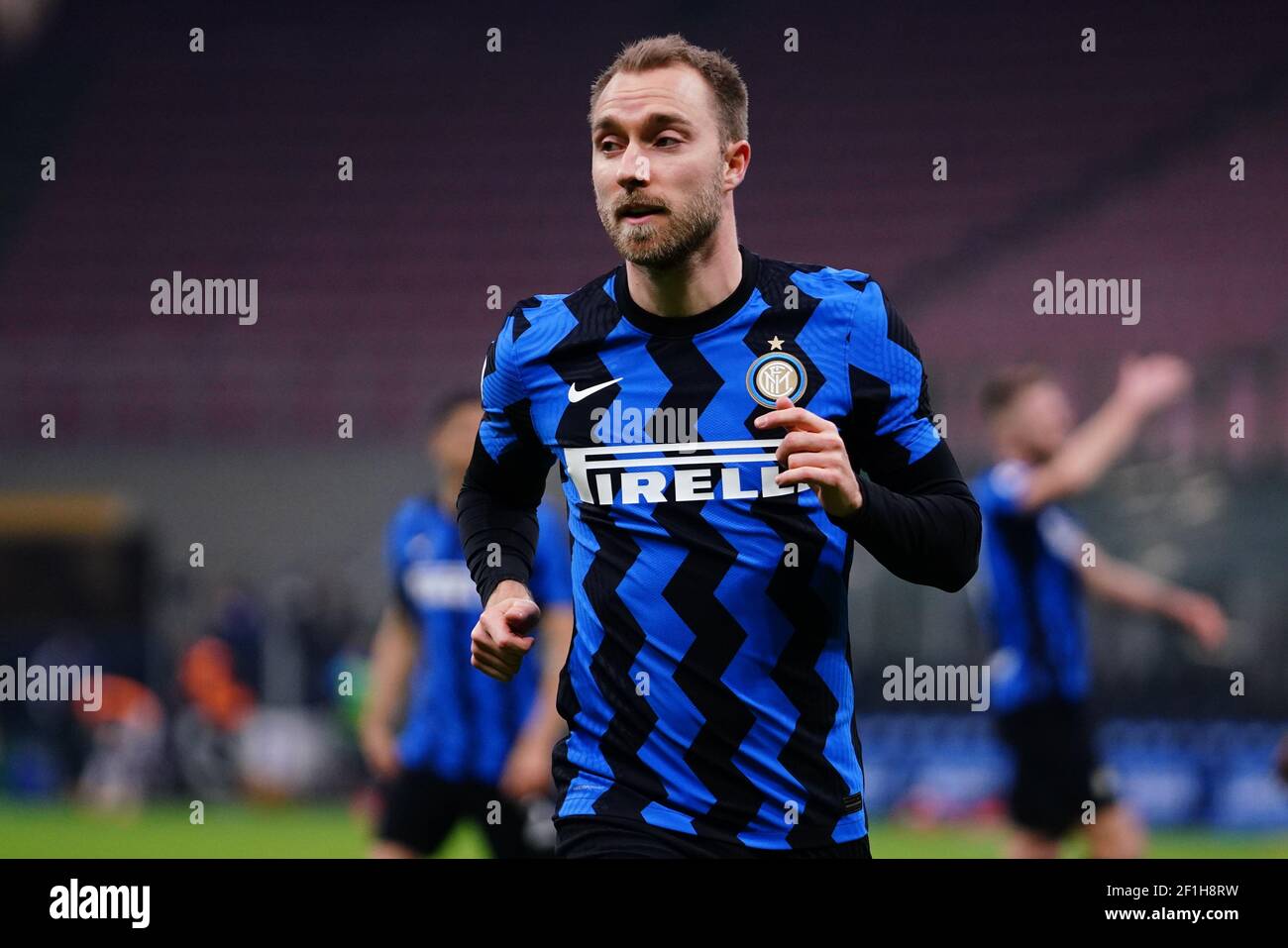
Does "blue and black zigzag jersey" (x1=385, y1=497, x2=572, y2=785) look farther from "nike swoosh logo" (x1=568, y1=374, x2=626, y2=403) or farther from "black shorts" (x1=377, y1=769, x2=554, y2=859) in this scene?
"nike swoosh logo" (x1=568, y1=374, x2=626, y2=403)

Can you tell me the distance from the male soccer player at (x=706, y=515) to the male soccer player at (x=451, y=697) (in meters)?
2.58

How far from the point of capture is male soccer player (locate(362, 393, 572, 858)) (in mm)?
5656

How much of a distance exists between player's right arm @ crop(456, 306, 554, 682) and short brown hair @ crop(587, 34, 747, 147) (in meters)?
0.55

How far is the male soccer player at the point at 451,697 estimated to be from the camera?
5.66m

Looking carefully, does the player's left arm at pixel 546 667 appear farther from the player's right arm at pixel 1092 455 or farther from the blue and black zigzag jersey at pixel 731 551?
the blue and black zigzag jersey at pixel 731 551

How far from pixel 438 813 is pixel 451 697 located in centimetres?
43

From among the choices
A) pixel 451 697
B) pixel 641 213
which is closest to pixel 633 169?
pixel 641 213

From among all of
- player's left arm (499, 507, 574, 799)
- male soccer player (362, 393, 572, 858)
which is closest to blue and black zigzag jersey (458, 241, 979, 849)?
player's left arm (499, 507, 574, 799)

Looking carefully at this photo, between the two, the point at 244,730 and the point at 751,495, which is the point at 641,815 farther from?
the point at 244,730

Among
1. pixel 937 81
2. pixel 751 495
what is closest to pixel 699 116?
pixel 751 495

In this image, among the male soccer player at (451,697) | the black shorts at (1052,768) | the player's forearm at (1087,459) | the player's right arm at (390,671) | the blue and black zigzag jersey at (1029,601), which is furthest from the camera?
the blue and black zigzag jersey at (1029,601)

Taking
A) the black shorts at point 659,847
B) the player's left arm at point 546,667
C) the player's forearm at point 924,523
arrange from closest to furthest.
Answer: the player's forearm at point 924,523, the black shorts at point 659,847, the player's left arm at point 546,667

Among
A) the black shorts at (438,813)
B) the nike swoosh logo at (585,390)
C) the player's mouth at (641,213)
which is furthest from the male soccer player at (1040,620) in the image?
the player's mouth at (641,213)

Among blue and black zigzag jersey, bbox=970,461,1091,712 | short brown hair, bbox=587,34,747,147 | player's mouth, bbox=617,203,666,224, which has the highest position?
short brown hair, bbox=587,34,747,147
